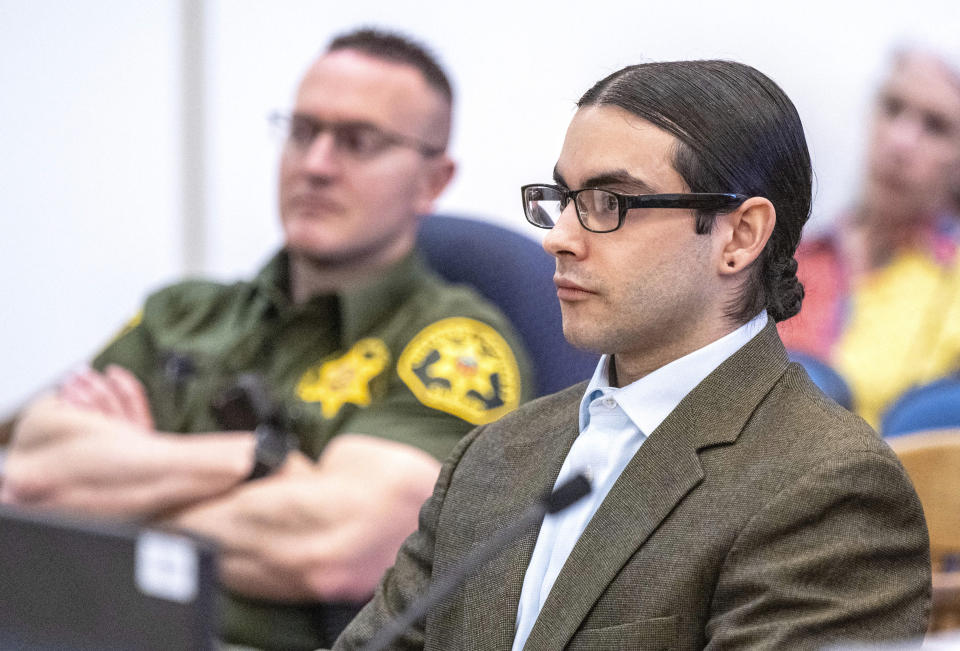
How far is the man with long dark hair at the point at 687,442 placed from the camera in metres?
0.88

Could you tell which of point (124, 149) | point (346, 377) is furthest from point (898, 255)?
point (124, 149)

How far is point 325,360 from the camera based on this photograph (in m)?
1.91

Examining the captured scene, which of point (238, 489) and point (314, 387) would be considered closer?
point (238, 489)

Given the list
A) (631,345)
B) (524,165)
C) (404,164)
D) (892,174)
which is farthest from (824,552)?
(524,165)

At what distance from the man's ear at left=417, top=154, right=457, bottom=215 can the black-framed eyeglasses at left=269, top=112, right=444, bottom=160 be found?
0.20ft

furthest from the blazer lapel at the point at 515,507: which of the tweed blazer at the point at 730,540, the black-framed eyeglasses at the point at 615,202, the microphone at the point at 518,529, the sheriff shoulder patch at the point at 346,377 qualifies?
the sheriff shoulder patch at the point at 346,377

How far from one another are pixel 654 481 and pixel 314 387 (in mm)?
977

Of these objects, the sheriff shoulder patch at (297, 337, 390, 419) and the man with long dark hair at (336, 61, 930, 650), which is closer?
the man with long dark hair at (336, 61, 930, 650)

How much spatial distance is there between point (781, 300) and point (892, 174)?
151 cm

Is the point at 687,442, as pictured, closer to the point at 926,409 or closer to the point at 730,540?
the point at 730,540

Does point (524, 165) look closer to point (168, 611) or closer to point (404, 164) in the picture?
point (404, 164)

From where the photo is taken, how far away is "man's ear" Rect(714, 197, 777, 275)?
3.28 ft

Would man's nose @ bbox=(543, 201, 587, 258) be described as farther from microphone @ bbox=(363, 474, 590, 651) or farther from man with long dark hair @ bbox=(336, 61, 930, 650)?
microphone @ bbox=(363, 474, 590, 651)

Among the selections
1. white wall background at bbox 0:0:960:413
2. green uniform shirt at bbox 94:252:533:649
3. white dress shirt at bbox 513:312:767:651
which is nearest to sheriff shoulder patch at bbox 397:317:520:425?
green uniform shirt at bbox 94:252:533:649
